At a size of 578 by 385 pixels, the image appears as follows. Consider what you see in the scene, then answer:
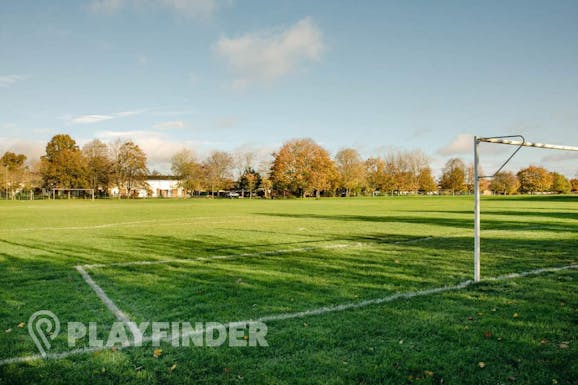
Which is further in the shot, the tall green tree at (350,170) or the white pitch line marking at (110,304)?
the tall green tree at (350,170)

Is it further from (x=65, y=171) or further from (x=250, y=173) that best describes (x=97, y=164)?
(x=250, y=173)

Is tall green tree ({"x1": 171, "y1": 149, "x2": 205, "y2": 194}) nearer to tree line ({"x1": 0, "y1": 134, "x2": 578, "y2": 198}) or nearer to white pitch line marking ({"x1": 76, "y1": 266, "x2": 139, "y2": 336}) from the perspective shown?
tree line ({"x1": 0, "y1": 134, "x2": 578, "y2": 198})

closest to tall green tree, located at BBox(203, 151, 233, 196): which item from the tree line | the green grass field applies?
the tree line

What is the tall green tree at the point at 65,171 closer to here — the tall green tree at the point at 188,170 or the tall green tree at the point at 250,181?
the tall green tree at the point at 188,170

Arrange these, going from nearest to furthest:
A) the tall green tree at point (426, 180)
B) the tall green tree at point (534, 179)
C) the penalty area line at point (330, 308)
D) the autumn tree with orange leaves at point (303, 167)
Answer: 1. the penalty area line at point (330, 308)
2. the autumn tree with orange leaves at point (303, 167)
3. the tall green tree at point (426, 180)
4. the tall green tree at point (534, 179)

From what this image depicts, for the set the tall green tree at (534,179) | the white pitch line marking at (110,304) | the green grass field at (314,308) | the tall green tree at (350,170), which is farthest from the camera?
the tall green tree at (534,179)

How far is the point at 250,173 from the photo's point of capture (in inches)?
4040

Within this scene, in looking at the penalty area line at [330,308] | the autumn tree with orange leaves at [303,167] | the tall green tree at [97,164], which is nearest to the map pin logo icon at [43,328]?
the penalty area line at [330,308]

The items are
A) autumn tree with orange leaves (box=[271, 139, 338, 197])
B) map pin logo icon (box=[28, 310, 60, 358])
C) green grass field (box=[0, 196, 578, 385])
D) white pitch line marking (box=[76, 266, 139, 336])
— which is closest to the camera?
green grass field (box=[0, 196, 578, 385])

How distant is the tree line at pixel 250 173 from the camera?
8481cm

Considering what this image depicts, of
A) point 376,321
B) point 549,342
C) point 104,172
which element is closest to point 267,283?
point 376,321

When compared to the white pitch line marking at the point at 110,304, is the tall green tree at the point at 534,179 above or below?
above

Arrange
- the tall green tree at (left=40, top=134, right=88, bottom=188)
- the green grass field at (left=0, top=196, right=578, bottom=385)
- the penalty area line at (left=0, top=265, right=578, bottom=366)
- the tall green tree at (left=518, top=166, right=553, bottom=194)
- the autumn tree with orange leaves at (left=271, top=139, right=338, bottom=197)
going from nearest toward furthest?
the green grass field at (left=0, top=196, right=578, bottom=385), the penalty area line at (left=0, top=265, right=578, bottom=366), the autumn tree with orange leaves at (left=271, top=139, right=338, bottom=197), the tall green tree at (left=40, top=134, right=88, bottom=188), the tall green tree at (left=518, top=166, right=553, bottom=194)

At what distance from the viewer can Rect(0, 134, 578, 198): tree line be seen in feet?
278
